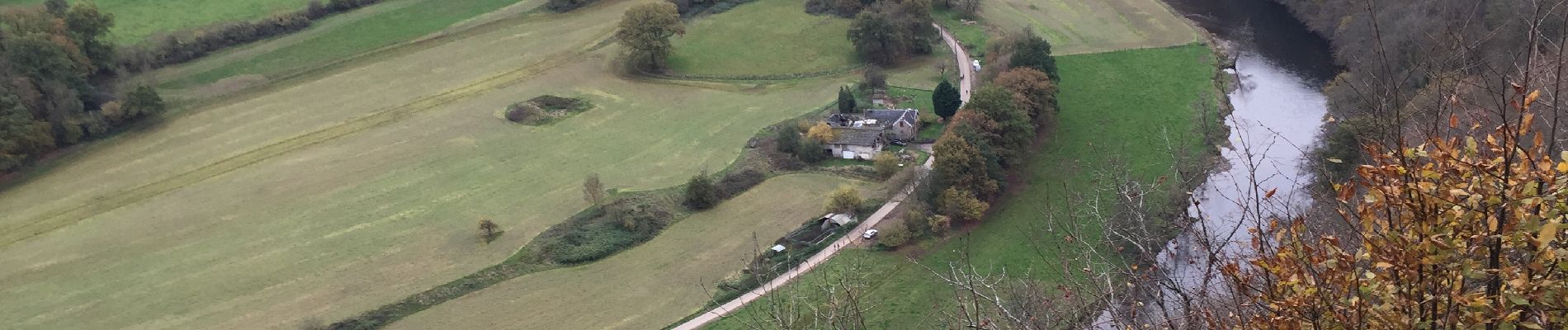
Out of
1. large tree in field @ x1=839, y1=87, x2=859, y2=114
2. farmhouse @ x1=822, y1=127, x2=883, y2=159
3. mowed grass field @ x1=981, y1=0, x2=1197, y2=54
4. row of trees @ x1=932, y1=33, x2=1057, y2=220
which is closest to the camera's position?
row of trees @ x1=932, y1=33, x2=1057, y2=220

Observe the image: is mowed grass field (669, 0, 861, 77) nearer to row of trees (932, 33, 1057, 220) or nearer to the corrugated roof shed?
the corrugated roof shed

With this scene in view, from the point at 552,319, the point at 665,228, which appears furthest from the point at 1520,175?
the point at 665,228

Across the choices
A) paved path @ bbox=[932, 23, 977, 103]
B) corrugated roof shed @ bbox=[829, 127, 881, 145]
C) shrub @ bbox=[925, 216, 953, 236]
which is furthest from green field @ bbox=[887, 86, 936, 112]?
shrub @ bbox=[925, 216, 953, 236]

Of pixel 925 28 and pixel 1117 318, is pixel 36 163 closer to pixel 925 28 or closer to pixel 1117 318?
pixel 925 28

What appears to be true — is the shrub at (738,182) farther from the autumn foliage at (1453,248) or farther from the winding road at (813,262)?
the autumn foliage at (1453,248)

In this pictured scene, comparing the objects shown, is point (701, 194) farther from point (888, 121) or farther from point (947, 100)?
point (947, 100)

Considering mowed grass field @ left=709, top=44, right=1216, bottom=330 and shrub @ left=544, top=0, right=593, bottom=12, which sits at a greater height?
shrub @ left=544, top=0, right=593, bottom=12
